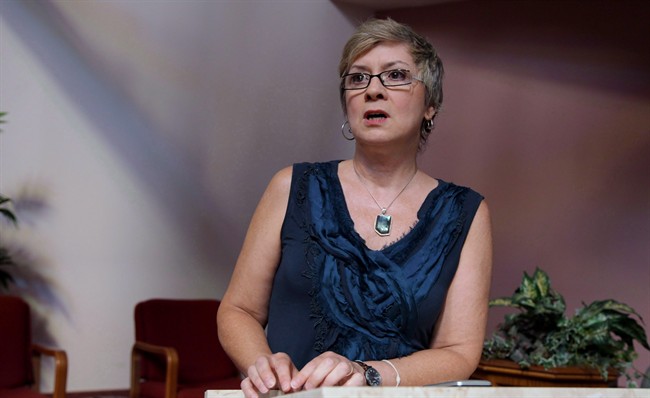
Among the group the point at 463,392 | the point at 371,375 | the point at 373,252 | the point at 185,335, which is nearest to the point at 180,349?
the point at 185,335

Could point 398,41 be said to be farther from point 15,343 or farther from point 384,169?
point 15,343

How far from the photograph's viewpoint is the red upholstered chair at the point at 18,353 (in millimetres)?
4773

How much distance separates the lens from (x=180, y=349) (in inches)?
215

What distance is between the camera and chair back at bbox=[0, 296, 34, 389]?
4805mm

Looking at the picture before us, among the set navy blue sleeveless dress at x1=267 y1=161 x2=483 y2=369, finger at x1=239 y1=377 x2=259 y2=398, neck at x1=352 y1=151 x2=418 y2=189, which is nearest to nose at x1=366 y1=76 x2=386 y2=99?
neck at x1=352 y1=151 x2=418 y2=189

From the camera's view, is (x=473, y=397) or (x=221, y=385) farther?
(x=221, y=385)

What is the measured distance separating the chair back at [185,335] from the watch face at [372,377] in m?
3.78

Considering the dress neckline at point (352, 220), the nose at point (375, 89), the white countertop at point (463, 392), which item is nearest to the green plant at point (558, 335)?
the dress neckline at point (352, 220)

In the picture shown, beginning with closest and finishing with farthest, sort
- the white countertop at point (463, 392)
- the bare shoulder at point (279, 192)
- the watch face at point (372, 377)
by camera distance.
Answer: the white countertop at point (463, 392) < the watch face at point (372, 377) < the bare shoulder at point (279, 192)

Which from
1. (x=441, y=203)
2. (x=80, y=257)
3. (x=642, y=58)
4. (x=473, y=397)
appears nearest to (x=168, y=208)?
(x=80, y=257)

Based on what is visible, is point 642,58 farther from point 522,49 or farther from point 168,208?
point 168,208

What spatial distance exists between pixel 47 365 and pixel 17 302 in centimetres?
79

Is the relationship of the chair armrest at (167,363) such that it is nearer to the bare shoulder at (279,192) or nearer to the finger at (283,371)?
the bare shoulder at (279,192)

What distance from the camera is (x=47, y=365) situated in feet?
18.3
